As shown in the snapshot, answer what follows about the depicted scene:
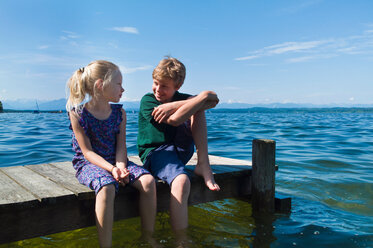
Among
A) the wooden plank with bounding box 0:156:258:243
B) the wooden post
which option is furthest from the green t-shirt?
the wooden post

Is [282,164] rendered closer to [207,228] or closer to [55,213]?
[207,228]

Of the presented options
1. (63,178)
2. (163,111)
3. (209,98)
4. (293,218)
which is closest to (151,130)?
(163,111)

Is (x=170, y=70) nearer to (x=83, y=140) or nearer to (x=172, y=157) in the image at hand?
(x=172, y=157)

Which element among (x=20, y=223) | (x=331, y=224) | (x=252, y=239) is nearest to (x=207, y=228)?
(x=252, y=239)

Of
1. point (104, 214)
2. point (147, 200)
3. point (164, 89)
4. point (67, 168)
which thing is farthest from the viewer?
point (67, 168)

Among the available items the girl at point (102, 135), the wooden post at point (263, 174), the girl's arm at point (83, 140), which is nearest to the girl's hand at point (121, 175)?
the girl at point (102, 135)

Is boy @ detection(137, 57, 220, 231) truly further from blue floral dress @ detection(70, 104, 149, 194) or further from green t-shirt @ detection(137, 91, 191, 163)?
blue floral dress @ detection(70, 104, 149, 194)

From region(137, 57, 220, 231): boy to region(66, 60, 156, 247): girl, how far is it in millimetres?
247

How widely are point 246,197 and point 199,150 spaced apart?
1.42 metres

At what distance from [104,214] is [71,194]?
12.5 inches

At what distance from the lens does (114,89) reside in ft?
9.89

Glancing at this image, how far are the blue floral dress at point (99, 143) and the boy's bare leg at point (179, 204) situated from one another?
0.99 ft

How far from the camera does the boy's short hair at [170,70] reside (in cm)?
318

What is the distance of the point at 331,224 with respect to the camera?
410cm
